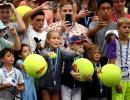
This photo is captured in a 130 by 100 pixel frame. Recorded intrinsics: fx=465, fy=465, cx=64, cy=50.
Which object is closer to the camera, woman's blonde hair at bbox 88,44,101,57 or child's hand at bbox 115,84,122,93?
child's hand at bbox 115,84,122,93

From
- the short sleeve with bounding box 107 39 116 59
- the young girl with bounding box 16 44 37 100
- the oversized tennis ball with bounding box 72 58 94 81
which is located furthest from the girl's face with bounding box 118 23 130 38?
the young girl with bounding box 16 44 37 100

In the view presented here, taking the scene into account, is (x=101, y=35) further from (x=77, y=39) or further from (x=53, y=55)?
(x=53, y=55)

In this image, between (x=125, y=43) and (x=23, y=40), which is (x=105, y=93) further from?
(x=23, y=40)

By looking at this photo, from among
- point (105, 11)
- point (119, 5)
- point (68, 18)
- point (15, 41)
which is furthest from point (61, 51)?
point (119, 5)

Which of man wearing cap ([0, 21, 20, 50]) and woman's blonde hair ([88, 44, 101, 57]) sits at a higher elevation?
man wearing cap ([0, 21, 20, 50])

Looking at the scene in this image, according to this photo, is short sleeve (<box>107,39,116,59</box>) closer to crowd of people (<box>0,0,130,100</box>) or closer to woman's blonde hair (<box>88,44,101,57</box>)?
crowd of people (<box>0,0,130,100</box>)

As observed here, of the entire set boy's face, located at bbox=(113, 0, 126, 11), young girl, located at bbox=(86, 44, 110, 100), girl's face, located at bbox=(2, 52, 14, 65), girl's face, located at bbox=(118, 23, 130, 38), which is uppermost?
boy's face, located at bbox=(113, 0, 126, 11)

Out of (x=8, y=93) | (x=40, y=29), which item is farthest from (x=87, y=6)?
(x=8, y=93)

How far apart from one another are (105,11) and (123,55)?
103cm

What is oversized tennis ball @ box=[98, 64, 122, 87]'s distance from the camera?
6.34 m

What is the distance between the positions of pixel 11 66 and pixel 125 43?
66.8 inches

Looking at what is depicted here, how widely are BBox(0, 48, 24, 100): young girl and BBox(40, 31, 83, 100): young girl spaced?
0.43 m

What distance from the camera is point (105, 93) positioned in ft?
22.9

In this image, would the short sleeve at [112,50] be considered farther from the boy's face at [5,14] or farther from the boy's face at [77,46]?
the boy's face at [5,14]
